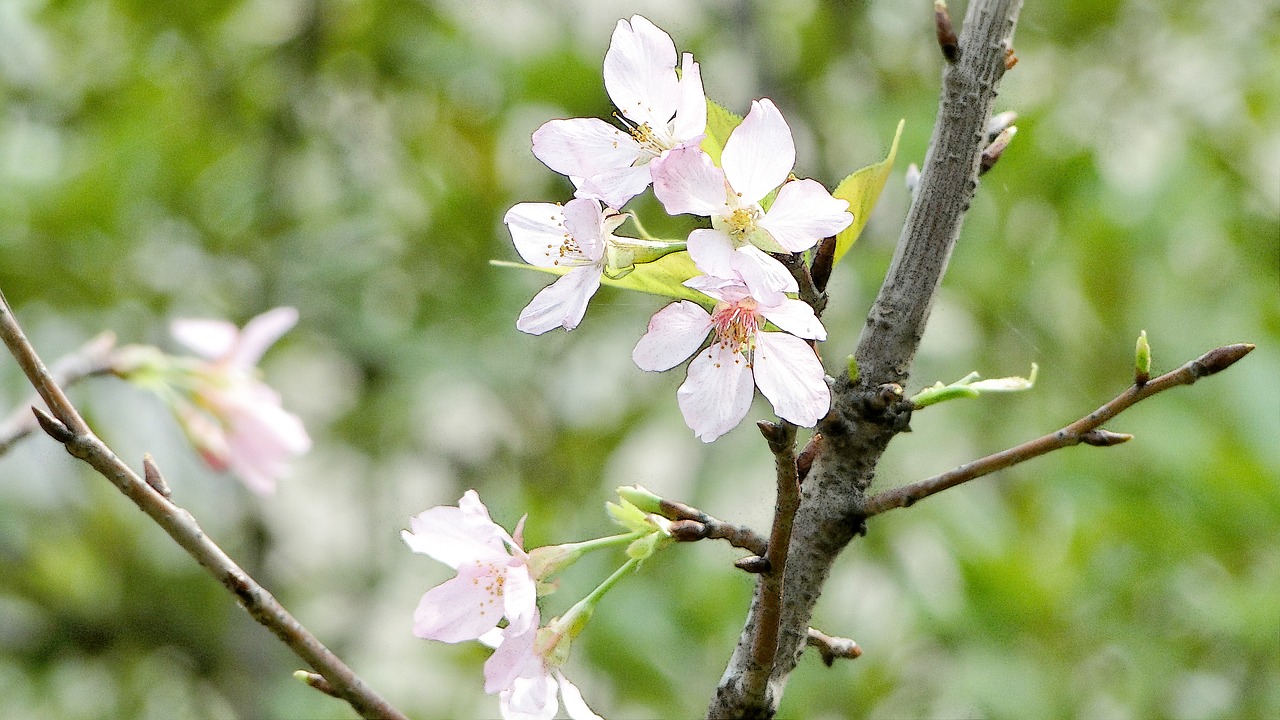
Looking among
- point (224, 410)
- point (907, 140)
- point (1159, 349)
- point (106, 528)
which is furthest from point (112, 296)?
point (1159, 349)

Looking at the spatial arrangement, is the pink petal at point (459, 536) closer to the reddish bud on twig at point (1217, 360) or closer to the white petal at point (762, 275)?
the white petal at point (762, 275)

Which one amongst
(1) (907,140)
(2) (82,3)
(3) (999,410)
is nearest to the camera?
(1) (907,140)

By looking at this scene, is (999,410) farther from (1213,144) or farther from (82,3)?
(82,3)

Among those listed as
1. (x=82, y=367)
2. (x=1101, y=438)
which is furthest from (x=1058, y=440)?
(x=82, y=367)

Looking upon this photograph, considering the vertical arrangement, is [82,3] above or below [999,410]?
above

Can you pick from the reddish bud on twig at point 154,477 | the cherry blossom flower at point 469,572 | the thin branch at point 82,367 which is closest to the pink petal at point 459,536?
the cherry blossom flower at point 469,572

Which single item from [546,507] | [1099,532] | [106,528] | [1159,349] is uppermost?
[1159,349]

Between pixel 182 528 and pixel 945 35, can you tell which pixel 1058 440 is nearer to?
pixel 945 35

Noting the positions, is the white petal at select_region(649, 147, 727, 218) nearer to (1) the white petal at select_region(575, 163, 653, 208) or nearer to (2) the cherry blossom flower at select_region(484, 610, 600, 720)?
(1) the white petal at select_region(575, 163, 653, 208)

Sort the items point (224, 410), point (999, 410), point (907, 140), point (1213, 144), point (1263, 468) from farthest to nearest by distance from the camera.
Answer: point (1213, 144) → point (999, 410) → point (907, 140) → point (1263, 468) → point (224, 410)
